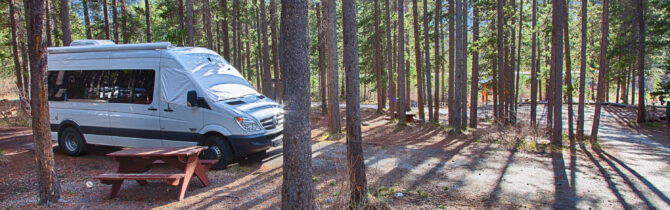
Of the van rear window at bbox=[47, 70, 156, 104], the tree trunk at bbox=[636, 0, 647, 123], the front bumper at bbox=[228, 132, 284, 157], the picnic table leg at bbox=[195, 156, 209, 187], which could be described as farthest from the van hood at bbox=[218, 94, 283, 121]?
the tree trunk at bbox=[636, 0, 647, 123]

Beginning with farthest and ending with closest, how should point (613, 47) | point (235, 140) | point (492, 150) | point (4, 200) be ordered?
point (613, 47) → point (492, 150) → point (235, 140) → point (4, 200)

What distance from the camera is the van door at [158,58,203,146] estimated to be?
786 centimetres

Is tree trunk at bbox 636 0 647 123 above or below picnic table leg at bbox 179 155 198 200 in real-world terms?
above

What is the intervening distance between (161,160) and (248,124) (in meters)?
1.93

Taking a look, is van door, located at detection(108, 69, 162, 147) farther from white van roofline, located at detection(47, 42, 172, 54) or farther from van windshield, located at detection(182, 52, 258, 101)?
van windshield, located at detection(182, 52, 258, 101)

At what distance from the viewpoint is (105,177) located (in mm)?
5547

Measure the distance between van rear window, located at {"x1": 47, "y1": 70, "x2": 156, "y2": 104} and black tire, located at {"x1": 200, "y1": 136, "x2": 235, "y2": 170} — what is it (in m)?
1.79

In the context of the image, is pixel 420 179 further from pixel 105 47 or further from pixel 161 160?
pixel 105 47

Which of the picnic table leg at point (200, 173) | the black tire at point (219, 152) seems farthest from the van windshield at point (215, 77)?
the picnic table leg at point (200, 173)

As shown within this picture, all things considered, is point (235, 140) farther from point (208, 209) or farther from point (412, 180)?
point (412, 180)

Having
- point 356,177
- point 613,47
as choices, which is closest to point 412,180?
point 356,177

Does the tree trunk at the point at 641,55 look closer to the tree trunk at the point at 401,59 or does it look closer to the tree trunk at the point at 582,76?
the tree trunk at the point at 582,76

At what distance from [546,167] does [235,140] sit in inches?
287

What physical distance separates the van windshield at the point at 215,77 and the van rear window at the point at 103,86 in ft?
3.13
